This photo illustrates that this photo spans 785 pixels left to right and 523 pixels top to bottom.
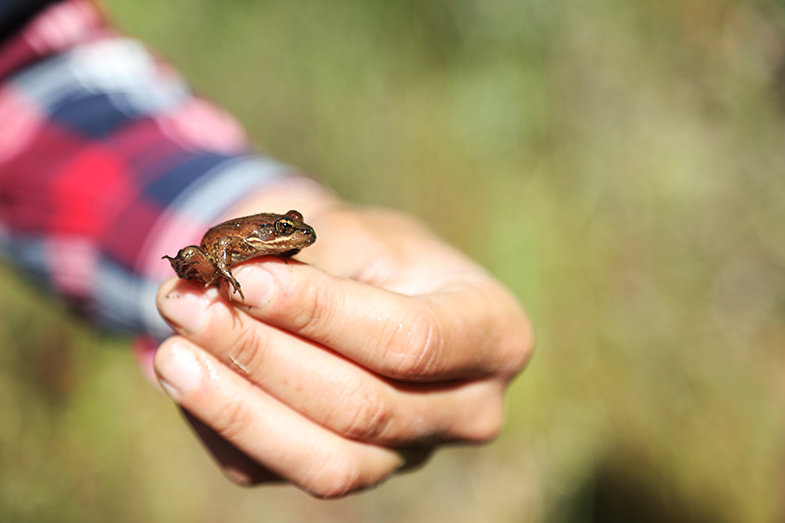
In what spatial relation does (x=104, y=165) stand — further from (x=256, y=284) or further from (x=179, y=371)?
(x=256, y=284)

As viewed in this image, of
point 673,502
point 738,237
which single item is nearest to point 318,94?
point 738,237

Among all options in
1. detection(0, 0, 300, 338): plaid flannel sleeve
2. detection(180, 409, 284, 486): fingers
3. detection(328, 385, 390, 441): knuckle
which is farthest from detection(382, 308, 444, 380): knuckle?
detection(0, 0, 300, 338): plaid flannel sleeve

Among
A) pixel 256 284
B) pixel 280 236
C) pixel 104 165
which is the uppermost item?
pixel 280 236

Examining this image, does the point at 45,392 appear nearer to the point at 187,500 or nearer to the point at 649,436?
the point at 187,500

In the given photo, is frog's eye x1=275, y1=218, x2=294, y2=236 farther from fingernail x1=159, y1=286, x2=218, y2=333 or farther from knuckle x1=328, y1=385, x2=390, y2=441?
knuckle x1=328, y1=385, x2=390, y2=441

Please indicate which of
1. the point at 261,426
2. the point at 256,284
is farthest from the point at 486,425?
the point at 256,284

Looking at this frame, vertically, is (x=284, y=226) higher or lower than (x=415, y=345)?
higher

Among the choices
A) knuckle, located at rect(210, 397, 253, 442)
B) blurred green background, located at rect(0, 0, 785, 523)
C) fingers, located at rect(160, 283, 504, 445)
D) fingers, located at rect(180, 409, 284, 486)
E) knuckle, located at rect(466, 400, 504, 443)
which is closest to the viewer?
fingers, located at rect(160, 283, 504, 445)
